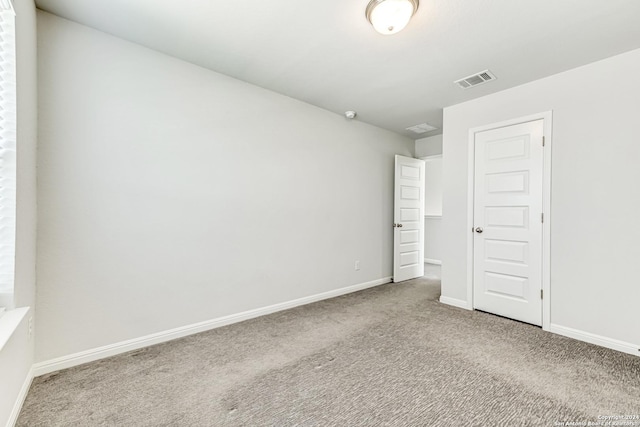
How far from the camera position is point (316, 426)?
1.54m

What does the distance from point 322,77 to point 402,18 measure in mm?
1158

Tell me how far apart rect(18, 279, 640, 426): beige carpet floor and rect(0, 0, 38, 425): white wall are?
23 centimetres

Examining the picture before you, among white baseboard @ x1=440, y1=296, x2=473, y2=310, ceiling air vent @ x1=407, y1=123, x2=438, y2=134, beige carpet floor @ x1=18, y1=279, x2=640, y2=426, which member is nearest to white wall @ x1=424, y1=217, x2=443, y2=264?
ceiling air vent @ x1=407, y1=123, x2=438, y2=134

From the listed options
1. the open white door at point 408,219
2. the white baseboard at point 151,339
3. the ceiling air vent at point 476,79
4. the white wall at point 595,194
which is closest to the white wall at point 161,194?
the white baseboard at point 151,339

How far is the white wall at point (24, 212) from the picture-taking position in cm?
153

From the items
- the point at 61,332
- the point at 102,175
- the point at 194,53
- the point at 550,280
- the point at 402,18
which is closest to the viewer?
the point at 402,18

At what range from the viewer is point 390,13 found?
6.09 ft

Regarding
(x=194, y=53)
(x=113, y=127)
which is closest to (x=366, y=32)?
(x=194, y=53)

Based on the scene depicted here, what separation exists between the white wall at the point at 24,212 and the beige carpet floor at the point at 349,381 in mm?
229

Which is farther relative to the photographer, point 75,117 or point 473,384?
point 75,117

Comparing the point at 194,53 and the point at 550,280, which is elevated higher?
the point at 194,53

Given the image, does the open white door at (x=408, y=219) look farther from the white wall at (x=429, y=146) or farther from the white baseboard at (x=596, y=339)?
the white baseboard at (x=596, y=339)

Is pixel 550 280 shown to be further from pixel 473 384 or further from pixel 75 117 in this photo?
pixel 75 117

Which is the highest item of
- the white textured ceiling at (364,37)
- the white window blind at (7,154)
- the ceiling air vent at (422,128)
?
the white textured ceiling at (364,37)
